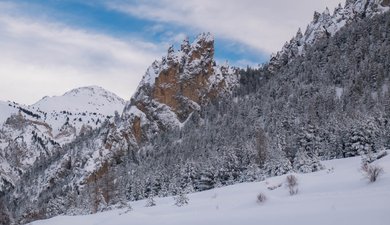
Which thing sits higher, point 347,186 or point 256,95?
point 256,95

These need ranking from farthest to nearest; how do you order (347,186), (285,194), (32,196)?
(32,196)
(285,194)
(347,186)

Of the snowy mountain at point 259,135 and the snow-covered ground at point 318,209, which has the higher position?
the snowy mountain at point 259,135

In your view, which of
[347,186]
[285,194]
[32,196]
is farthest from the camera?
[32,196]

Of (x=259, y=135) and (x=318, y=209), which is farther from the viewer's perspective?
(x=259, y=135)

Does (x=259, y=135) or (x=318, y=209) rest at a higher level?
(x=259, y=135)

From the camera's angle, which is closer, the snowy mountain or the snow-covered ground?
the snow-covered ground

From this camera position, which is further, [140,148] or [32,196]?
[32,196]

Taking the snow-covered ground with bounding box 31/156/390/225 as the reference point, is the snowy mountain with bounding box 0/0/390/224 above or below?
above

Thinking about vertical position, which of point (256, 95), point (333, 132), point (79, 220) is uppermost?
point (256, 95)

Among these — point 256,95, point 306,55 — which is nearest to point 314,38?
point 306,55

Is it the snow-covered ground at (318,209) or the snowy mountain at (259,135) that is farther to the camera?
the snowy mountain at (259,135)

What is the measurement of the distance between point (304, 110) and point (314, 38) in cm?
8803

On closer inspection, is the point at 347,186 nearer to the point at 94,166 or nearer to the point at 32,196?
the point at 94,166

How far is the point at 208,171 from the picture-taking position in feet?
272
